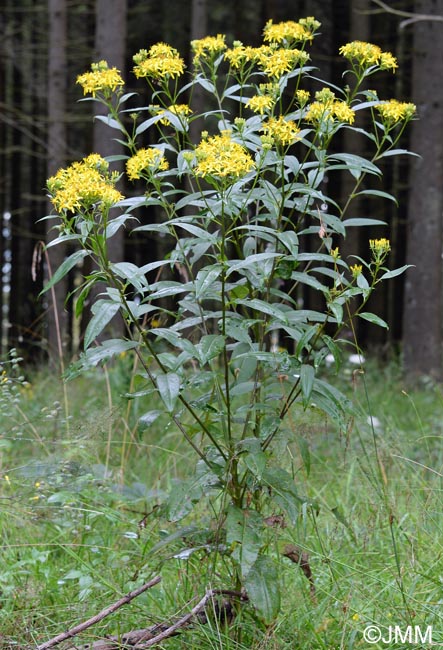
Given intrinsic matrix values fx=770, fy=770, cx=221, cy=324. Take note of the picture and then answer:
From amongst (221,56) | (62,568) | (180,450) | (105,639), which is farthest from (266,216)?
(180,450)

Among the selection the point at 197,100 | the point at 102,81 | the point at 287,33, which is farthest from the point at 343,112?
the point at 197,100

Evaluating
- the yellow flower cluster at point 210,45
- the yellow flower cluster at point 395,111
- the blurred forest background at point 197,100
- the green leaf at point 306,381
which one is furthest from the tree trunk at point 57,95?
the green leaf at point 306,381

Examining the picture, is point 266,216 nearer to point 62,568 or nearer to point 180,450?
point 62,568

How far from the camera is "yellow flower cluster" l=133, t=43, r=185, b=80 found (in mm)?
2311

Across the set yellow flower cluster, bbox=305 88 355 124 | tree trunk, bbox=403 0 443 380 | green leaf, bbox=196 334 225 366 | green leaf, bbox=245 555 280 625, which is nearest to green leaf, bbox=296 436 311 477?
green leaf, bbox=245 555 280 625

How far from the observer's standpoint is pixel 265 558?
2.29m

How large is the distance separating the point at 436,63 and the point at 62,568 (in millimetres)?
7661

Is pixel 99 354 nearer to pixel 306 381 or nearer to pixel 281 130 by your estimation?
pixel 306 381

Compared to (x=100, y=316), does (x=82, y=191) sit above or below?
above

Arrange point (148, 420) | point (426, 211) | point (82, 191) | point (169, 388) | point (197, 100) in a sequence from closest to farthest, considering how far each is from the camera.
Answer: point (82, 191) < point (169, 388) < point (148, 420) < point (426, 211) < point (197, 100)

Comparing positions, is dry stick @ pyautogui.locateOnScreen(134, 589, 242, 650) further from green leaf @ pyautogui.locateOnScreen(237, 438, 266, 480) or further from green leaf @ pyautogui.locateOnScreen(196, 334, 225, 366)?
green leaf @ pyautogui.locateOnScreen(196, 334, 225, 366)

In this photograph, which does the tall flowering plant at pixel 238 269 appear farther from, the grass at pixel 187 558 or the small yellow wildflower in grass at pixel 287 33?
the grass at pixel 187 558

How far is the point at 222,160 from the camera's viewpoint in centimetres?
204

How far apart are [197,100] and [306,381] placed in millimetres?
9402
